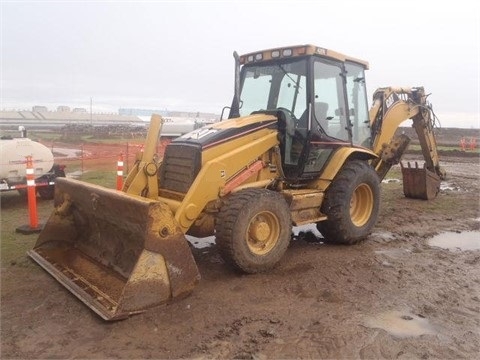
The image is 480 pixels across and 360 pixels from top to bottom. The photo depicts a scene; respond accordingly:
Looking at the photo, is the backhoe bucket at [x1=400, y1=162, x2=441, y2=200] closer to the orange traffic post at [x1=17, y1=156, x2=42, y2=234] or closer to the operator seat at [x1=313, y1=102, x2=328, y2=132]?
the operator seat at [x1=313, y1=102, x2=328, y2=132]

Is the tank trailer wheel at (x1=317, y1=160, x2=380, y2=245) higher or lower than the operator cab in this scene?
lower

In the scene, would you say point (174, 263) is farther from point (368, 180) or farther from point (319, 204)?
point (368, 180)

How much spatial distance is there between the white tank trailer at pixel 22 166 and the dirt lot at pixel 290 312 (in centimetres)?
298

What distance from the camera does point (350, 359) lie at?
3.45m

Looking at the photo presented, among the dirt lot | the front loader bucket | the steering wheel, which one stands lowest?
the dirt lot

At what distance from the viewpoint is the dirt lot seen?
3598 millimetres

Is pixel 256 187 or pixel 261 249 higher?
pixel 256 187

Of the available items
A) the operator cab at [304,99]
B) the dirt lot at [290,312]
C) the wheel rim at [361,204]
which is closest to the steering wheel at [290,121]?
the operator cab at [304,99]

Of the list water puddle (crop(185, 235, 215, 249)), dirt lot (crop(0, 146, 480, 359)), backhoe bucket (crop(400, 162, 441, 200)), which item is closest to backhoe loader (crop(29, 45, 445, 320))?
dirt lot (crop(0, 146, 480, 359))

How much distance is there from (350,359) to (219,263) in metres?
2.55

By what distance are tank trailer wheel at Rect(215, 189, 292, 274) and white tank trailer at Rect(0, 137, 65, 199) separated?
20.1ft

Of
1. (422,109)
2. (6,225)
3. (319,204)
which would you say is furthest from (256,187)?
(422,109)

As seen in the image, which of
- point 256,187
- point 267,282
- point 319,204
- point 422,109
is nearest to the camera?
point 267,282

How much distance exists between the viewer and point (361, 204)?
705 centimetres
